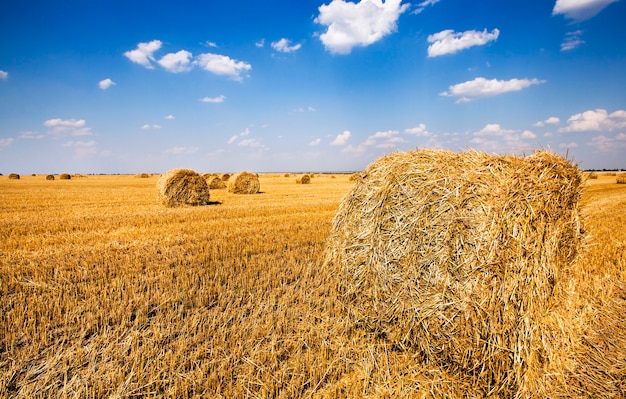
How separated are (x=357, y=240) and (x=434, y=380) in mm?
1638

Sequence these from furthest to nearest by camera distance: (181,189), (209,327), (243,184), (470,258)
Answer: (243,184), (181,189), (209,327), (470,258)

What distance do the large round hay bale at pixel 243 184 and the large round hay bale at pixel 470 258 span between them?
1638 centimetres

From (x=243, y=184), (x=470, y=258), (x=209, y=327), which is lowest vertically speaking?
(x=209, y=327)

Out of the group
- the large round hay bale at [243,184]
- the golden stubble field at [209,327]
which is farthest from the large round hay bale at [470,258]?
the large round hay bale at [243,184]

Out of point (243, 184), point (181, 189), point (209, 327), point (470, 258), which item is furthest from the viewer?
point (243, 184)

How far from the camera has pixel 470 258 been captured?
113 inches

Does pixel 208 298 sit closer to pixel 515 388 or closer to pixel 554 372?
pixel 515 388

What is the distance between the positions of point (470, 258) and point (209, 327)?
8.95 feet

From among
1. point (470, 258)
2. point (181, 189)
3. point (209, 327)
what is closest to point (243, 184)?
point (181, 189)

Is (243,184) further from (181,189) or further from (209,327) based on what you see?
(209,327)

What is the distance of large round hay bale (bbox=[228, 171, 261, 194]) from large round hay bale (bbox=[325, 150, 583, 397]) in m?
16.4

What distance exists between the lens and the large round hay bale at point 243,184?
1966cm

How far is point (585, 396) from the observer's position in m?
2.63

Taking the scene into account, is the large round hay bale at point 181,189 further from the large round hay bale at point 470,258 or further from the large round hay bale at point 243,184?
the large round hay bale at point 470,258
